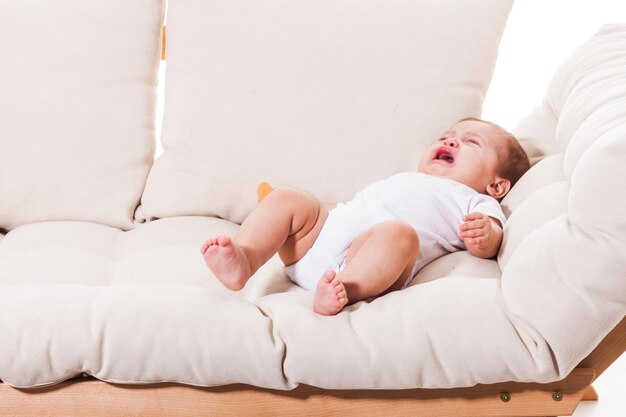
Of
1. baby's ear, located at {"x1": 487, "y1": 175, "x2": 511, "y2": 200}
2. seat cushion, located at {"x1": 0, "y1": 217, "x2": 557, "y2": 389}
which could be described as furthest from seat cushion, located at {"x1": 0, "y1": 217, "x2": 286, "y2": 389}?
baby's ear, located at {"x1": 487, "y1": 175, "x2": 511, "y2": 200}

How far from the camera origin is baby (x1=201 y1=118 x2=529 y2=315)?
1.27m

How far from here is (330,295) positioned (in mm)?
1181

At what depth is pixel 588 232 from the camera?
1092 millimetres

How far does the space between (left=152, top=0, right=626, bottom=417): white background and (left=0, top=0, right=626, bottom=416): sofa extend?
25.7 inches

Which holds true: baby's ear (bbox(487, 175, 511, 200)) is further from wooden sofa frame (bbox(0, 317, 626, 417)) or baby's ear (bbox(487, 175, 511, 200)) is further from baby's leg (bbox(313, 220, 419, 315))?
wooden sofa frame (bbox(0, 317, 626, 417))

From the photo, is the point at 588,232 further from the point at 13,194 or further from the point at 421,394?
the point at 13,194

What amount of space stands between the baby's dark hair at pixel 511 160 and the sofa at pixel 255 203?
0.17 ft

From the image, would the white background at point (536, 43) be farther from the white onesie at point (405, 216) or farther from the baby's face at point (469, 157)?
the white onesie at point (405, 216)

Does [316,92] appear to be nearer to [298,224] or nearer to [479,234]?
[298,224]

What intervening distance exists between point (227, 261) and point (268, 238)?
0.47 ft

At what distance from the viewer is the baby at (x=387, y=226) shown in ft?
4.16

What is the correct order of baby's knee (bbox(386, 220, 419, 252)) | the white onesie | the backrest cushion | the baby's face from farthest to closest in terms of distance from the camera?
1. the baby's face
2. the white onesie
3. baby's knee (bbox(386, 220, 419, 252))
4. the backrest cushion

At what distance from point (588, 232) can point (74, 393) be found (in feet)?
2.66

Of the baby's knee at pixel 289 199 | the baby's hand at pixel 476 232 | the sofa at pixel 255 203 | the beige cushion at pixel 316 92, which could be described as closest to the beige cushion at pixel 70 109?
the sofa at pixel 255 203
